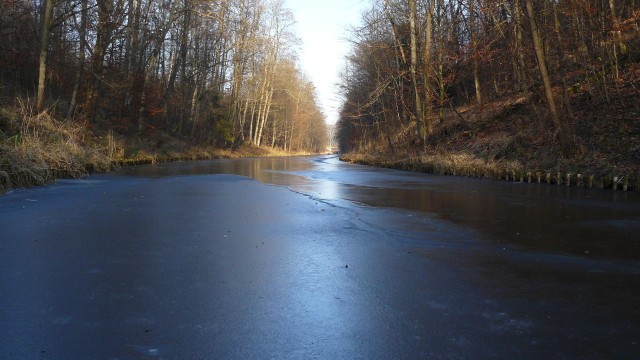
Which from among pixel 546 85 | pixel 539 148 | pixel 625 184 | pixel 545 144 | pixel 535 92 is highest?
pixel 535 92

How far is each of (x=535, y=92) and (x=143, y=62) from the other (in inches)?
1058

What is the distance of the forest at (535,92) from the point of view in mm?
13953

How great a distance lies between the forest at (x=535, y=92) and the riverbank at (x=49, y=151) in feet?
42.7

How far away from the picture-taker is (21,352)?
2.61 metres

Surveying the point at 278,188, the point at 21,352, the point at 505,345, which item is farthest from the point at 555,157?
the point at 21,352

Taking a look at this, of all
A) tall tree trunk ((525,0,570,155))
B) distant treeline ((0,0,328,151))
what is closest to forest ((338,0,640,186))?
tall tree trunk ((525,0,570,155))

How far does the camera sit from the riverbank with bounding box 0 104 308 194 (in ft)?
36.6

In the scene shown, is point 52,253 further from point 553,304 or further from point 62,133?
Answer: point 62,133

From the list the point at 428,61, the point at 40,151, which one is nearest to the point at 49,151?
the point at 40,151

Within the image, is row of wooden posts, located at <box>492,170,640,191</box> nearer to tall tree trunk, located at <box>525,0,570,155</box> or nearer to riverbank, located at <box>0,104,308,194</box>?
tall tree trunk, located at <box>525,0,570,155</box>

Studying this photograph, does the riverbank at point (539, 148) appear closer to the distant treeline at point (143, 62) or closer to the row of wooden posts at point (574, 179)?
the row of wooden posts at point (574, 179)

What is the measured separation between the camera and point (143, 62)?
3409 centimetres

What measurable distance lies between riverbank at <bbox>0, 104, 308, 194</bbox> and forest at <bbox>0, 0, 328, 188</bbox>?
1.4 inches

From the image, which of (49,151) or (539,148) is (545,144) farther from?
(49,151)
